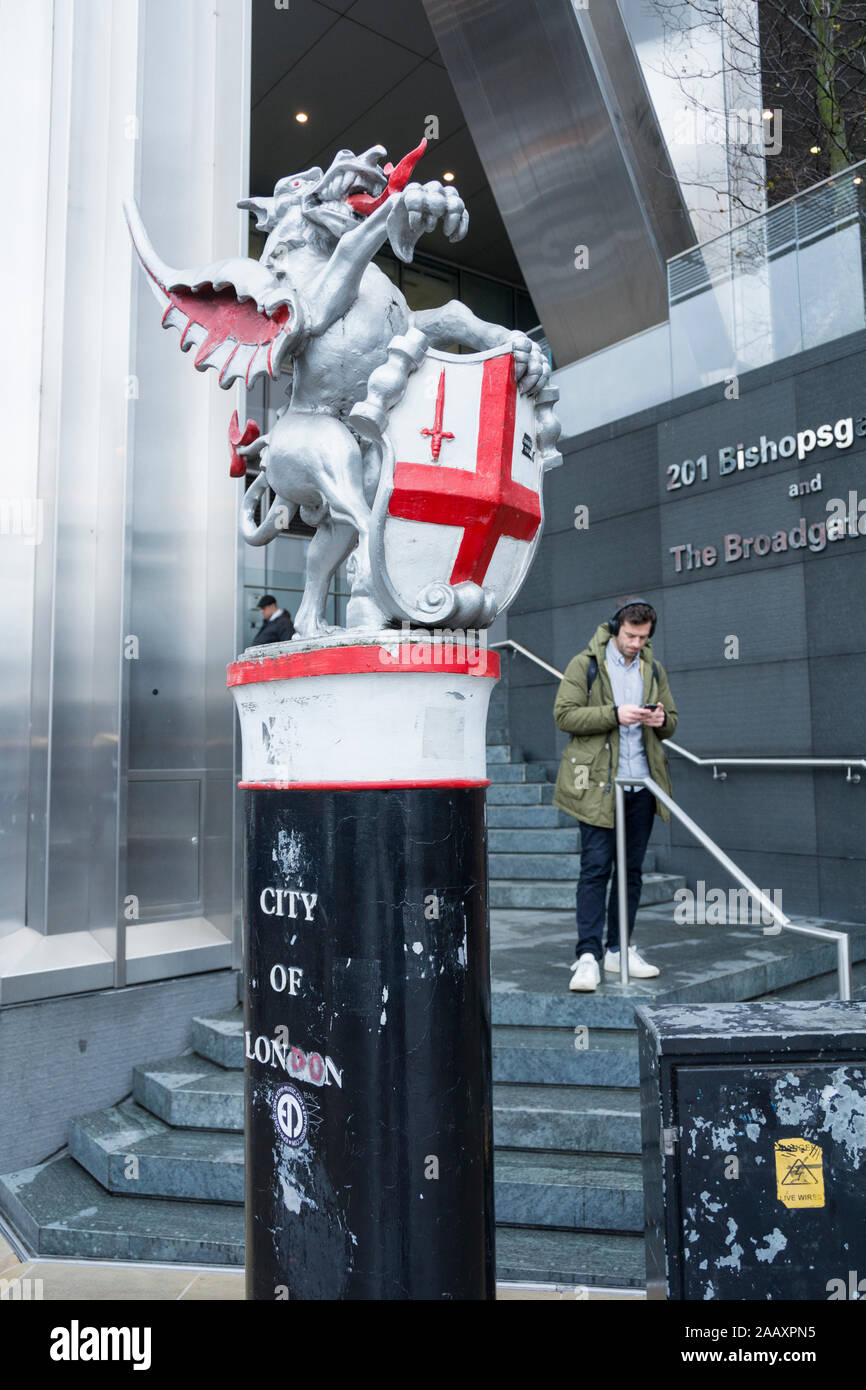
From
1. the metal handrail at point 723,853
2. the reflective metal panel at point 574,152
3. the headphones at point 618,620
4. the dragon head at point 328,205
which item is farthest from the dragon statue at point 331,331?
the reflective metal panel at point 574,152

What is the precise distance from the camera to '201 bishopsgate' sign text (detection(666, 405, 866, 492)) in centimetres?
551

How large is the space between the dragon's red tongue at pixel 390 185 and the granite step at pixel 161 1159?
2817 millimetres

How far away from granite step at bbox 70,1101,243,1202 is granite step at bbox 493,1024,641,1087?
0.95 m

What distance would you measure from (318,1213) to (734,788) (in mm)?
4808

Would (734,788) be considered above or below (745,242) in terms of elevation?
below

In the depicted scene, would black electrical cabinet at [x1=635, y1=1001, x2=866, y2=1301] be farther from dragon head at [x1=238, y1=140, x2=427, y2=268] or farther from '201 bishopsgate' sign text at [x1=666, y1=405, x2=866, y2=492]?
'201 bishopsgate' sign text at [x1=666, y1=405, x2=866, y2=492]

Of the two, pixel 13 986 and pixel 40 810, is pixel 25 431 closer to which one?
pixel 40 810

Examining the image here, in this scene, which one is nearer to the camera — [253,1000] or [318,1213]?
[318,1213]

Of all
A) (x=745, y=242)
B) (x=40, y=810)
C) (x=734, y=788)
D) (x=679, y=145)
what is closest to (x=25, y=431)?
(x=40, y=810)

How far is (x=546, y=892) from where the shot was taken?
573 centimetres

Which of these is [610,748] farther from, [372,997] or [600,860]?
[372,997]

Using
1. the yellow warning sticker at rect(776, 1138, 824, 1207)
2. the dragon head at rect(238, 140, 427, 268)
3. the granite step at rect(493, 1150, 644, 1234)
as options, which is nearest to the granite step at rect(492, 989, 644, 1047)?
the granite step at rect(493, 1150, 644, 1234)
